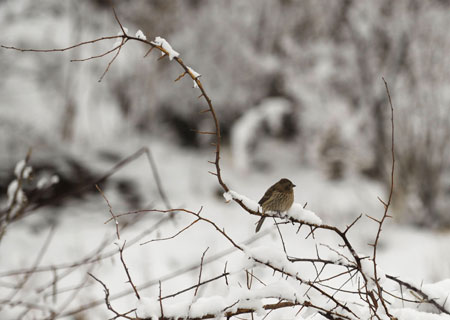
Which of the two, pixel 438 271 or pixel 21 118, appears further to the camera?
pixel 21 118

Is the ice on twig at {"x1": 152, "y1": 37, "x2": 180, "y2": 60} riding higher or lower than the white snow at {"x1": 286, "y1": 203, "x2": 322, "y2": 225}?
higher

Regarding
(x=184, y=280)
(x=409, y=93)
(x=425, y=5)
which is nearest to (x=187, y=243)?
(x=184, y=280)

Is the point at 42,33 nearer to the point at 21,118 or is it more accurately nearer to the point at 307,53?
the point at 21,118

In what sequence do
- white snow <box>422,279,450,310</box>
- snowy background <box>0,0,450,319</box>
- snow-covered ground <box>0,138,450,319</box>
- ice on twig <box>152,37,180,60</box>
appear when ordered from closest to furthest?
ice on twig <box>152,37,180,60</box> < white snow <box>422,279,450,310</box> < snow-covered ground <box>0,138,450,319</box> < snowy background <box>0,0,450,319</box>

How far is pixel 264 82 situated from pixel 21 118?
14.7ft

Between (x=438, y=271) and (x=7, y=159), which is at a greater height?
(x=7, y=159)

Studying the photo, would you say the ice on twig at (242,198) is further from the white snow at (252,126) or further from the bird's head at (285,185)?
the white snow at (252,126)

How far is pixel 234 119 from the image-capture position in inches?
350

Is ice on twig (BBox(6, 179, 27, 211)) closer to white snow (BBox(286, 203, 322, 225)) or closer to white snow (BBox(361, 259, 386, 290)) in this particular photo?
white snow (BBox(286, 203, 322, 225))

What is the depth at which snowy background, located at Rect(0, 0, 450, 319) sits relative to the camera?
6223 mm

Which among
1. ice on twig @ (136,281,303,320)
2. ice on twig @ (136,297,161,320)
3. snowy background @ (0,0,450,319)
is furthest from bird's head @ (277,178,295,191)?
snowy background @ (0,0,450,319)

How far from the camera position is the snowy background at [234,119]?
6223 millimetres

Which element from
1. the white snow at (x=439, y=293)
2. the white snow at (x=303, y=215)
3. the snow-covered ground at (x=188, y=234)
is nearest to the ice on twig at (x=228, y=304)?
the white snow at (x=303, y=215)

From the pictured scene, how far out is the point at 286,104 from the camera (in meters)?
8.84
